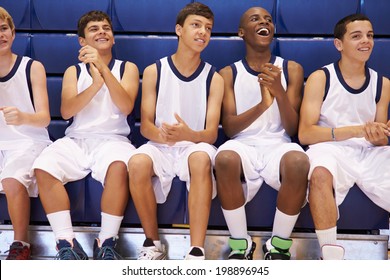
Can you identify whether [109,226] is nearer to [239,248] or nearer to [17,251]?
[17,251]

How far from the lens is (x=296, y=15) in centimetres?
295

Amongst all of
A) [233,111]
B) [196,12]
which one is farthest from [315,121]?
[196,12]

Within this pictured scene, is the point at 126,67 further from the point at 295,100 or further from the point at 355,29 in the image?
the point at 355,29

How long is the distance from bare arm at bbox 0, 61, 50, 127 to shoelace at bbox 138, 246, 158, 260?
2.29ft

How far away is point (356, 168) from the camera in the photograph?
2.38 meters

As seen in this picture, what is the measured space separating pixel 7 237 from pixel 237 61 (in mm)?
1330

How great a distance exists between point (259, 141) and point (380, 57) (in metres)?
0.79

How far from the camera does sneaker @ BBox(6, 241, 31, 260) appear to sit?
7.58 feet

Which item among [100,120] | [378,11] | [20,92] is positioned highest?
[378,11]

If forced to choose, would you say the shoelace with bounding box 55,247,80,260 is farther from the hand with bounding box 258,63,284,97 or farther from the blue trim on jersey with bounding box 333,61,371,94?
the blue trim on jersey with bounding box 333,61,371,94

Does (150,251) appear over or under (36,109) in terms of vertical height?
under

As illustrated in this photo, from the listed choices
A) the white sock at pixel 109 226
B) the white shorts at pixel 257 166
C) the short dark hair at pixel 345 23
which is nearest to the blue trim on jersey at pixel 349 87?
the short dark hair at pixel 345 23

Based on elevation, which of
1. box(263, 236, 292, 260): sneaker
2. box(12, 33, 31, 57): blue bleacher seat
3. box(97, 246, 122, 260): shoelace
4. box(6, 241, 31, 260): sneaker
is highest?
box(12, 33, 31, 57): blue bleacher seat

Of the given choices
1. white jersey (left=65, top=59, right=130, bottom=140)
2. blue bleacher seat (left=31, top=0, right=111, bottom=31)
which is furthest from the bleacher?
white jersey (left=65, top=59, right=130, bottom=140)
